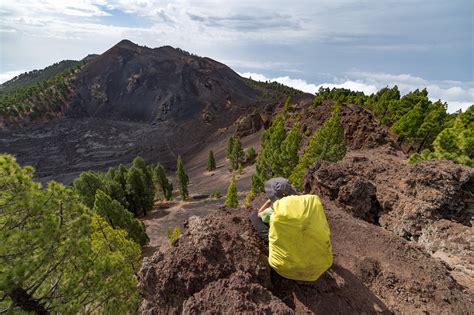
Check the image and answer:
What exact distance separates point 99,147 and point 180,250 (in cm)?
10506

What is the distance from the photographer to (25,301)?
6.59 meters

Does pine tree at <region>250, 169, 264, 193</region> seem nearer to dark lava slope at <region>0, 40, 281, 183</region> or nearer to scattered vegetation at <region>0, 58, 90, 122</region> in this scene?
dark lava slope at <region>0, 40, 281, 183</region>

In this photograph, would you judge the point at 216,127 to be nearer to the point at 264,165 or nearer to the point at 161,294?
the point at 264,165

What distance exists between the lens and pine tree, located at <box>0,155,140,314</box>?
244 inches

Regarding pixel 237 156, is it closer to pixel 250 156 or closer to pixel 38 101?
pixel 250 156

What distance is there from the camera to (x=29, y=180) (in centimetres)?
671

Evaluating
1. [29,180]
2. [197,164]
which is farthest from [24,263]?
[197,164]

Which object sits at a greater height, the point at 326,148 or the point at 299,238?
the point at 299,238

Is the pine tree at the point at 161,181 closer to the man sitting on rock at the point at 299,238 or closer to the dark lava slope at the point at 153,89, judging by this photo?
the man sitting on rock at the point at 299,238

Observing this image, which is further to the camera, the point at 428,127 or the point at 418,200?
the point at 428,127

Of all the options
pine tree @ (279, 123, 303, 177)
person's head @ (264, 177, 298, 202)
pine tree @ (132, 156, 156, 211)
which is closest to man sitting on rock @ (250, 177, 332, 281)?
person's head @ (264, 177, 298, 202)

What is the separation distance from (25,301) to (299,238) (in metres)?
6.85

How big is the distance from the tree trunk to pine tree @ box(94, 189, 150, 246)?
21.9 meters

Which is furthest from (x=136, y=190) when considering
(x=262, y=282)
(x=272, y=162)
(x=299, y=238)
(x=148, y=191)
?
(x=299, y=238)
